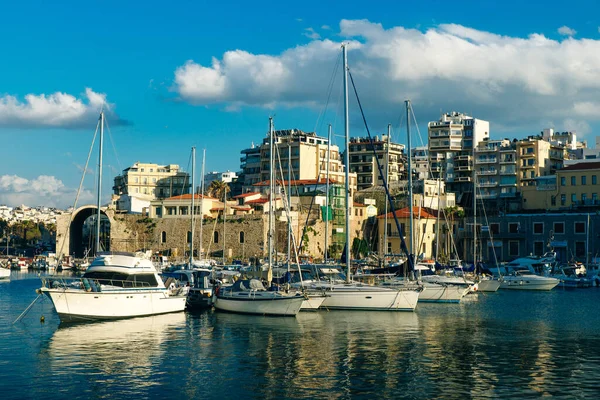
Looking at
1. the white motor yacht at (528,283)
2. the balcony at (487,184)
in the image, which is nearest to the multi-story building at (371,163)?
the balcony at (487,184)

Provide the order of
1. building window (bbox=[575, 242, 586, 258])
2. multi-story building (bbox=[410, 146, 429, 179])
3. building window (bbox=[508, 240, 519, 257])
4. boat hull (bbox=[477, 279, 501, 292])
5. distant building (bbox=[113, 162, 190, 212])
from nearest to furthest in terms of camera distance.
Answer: boat hull (bbox=[477, 279, 501, 292])
building window (bbox=[575, 242, 586, 258])
building window (bbox=[508, 240, 519, 257])
multi-story building (bbox=[410, 146, 429, 179])
distant building (bbox=[113, 162, 190, 212])

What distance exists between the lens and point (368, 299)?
1736 inches

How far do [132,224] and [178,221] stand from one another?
7.92 meters

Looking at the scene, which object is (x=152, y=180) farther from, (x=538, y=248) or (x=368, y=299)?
(x=368, y=299)

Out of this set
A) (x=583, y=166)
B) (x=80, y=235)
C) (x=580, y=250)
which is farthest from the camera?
(x=80, y=235)

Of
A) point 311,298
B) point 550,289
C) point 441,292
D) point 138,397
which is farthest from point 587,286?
point 138,397

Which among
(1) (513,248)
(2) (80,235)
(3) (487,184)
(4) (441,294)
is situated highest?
(3) (487,184)

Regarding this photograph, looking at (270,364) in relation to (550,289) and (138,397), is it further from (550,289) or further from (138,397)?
(550,289)

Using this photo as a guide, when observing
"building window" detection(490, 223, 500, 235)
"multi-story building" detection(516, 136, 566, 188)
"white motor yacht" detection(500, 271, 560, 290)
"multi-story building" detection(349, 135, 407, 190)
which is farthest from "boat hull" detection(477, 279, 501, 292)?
"multi-story building" detection(349, 135, 407, 190)

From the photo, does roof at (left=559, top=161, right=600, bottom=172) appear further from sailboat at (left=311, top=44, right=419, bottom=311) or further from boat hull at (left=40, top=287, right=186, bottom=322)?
boat hull at (left=40, top=287, right=186, bottom=322)

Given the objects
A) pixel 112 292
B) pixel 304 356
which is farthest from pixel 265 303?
pixel 304 356

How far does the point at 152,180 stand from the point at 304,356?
415ft

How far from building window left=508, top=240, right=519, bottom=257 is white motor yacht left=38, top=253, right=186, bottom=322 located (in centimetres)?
6427

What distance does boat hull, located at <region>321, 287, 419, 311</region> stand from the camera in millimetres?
44062
